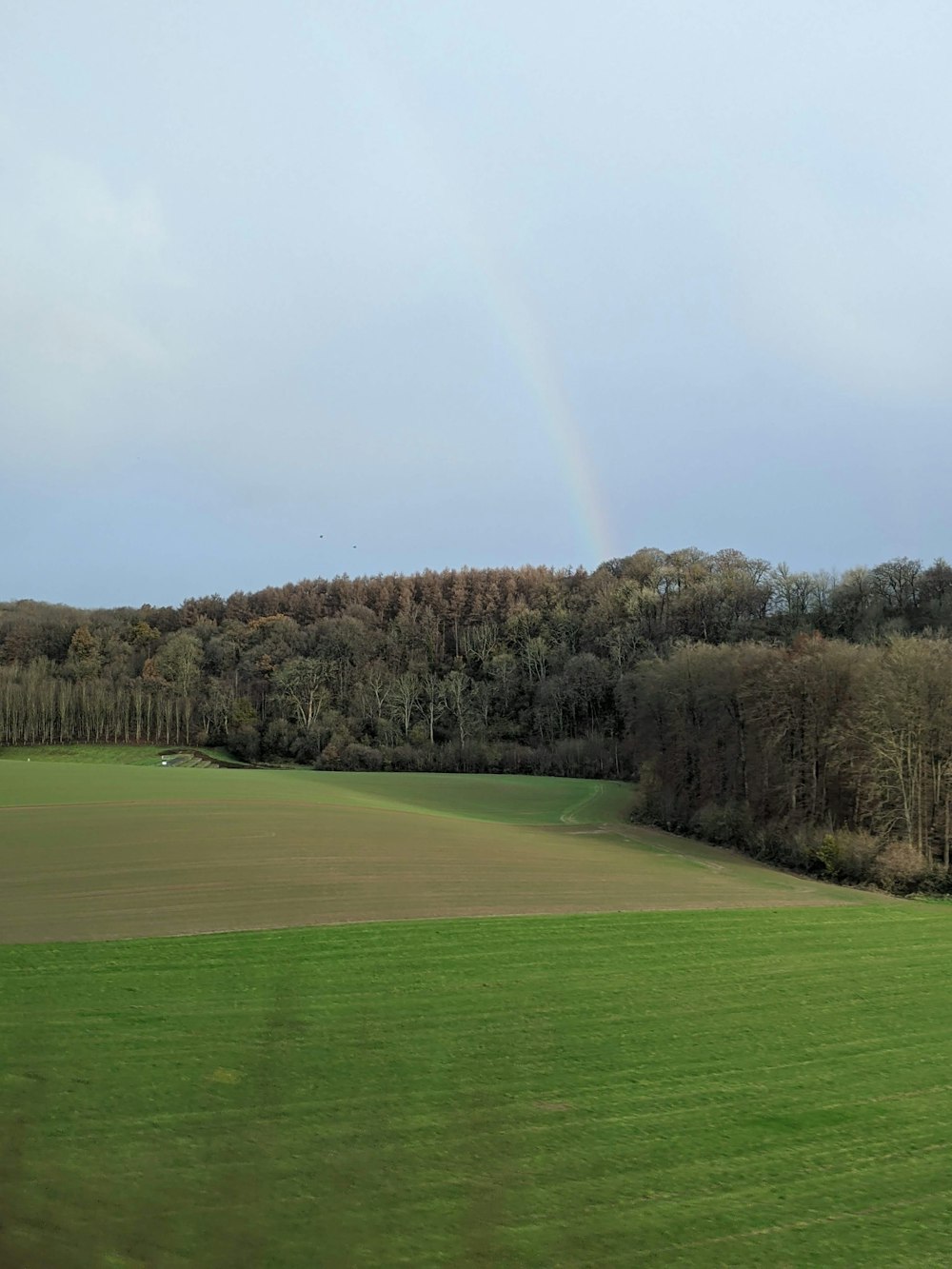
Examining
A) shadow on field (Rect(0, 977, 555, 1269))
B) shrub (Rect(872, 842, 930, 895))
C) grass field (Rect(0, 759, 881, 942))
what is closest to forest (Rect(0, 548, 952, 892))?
shrub (Rect(872, 842, 930, 895))

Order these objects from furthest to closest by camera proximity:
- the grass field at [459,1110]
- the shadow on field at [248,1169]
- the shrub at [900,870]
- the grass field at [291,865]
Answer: the shrub at [900,870] → the grass field at [291,865] → the grass field at [459,1110] → the shadow on field at [248,1169]

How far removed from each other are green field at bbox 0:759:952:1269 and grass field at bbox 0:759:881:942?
28cm

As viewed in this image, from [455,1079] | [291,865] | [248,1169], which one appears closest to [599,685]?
[291,865]

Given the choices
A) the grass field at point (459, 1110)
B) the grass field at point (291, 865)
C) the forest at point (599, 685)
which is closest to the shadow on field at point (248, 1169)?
the grass field at point (459, 1110)

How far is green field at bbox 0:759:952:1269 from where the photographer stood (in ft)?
27.5

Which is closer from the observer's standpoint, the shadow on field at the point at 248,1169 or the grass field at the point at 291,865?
the shadow on field at the point at 248,1169

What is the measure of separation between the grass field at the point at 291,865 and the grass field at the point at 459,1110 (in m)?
4.48

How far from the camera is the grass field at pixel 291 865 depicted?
24.3m

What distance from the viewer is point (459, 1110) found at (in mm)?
11156

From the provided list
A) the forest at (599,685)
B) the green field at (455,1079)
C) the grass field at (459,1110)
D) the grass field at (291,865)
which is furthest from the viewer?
the forest at (599,685)

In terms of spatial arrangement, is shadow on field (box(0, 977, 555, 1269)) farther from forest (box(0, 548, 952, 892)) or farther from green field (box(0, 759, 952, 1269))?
forest (box(0, 548, 952, 892))

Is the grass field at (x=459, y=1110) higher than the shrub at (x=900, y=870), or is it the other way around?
the grass field at (x=459, y=1110)

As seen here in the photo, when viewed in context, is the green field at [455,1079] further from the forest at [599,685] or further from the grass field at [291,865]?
the forest at [599,685]

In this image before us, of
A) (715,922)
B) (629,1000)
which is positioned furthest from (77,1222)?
(715,922)
